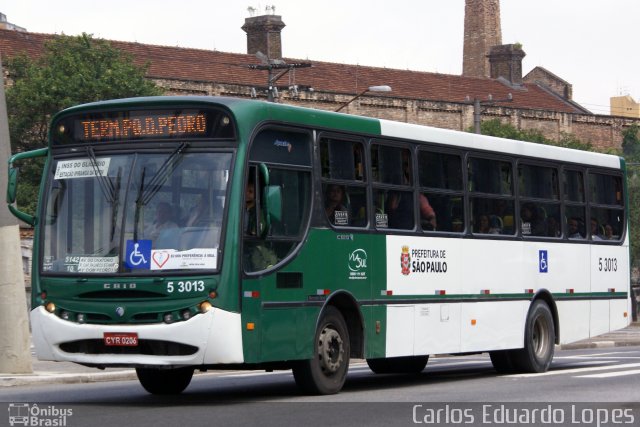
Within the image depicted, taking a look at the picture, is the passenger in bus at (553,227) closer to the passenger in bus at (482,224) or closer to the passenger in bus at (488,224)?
the passenger in bus at (488,224)

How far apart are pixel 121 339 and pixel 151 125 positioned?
7.25 ft

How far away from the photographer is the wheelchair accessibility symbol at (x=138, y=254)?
575 inches

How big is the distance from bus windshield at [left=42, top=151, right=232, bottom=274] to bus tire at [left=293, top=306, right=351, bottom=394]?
187cm

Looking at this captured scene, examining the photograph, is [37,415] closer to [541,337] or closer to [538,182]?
[541,337]

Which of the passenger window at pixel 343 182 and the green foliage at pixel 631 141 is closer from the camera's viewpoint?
the passenger window at pixel 343 182

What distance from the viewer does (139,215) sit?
48.2 ft

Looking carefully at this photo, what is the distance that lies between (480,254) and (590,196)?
3684mm

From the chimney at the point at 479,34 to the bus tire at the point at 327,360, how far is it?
93426 millimetres

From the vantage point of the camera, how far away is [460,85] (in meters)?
94.8

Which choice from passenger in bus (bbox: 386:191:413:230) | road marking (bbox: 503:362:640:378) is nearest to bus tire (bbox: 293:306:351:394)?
passenger in bus (bbox: 386:191:413:230)

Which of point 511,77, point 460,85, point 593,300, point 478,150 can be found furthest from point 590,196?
point 511,77

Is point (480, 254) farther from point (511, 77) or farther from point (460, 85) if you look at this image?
point (511, 77)

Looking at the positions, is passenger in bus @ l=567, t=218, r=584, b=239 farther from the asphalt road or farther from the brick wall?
the brick wall

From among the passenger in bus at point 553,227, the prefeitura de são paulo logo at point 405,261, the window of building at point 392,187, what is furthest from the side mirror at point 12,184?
the passenger in bus at point 553,227
